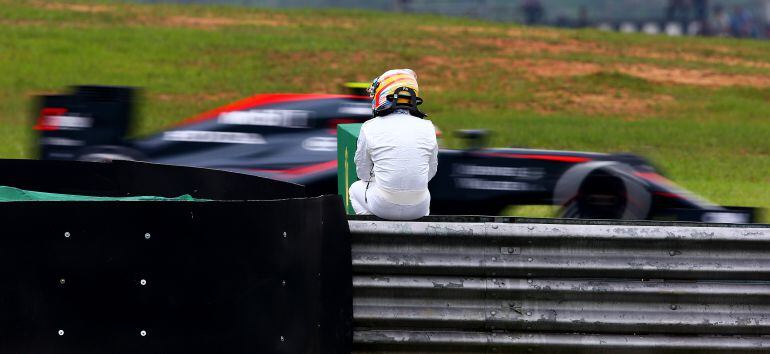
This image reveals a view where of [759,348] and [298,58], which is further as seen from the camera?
[298,58]

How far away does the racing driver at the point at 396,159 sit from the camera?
6.90 meters

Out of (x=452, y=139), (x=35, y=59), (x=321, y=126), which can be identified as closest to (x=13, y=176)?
(x=321, y=126)

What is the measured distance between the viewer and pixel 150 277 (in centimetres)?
491

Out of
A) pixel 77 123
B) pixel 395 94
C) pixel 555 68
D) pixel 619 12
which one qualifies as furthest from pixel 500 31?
pixel 395 94

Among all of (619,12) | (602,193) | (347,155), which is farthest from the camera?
(619,12)

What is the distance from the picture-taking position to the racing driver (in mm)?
6902

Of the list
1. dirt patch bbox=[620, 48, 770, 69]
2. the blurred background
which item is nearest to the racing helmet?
dirt patch bbox=[620, 48, 770, 69]

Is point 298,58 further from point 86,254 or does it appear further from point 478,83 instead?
point 86,254

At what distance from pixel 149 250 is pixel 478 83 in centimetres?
2808

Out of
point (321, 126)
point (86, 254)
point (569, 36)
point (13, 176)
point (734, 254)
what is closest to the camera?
point (86, 254)

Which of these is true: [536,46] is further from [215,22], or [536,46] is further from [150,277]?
[150,277]

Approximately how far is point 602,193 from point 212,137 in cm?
356

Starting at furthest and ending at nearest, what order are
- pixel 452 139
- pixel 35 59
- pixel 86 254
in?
1. pixel 35 59
2. pixel 452 139
3. pixel 86 254

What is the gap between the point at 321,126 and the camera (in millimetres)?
11281
